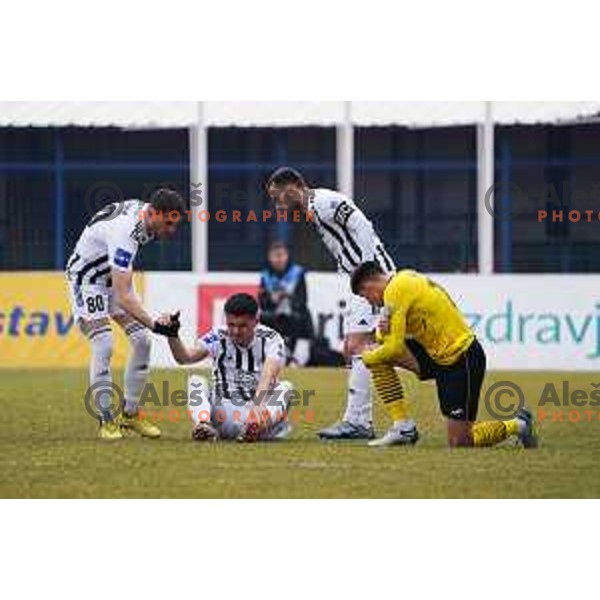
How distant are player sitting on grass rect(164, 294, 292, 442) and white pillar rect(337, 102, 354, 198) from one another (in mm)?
13032

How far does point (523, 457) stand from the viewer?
12.8 metres

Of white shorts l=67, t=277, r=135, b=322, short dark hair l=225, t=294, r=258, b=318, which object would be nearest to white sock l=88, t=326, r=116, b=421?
white shorts l=67, t=277, r=135, b=322

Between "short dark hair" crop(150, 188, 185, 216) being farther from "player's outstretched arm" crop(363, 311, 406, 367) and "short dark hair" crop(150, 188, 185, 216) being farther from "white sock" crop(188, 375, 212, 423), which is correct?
"player's outstretched arm" crop(363, 311, 406, 367)

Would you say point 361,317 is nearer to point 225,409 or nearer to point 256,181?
point 225,409

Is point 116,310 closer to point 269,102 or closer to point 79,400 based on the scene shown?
point 79,400

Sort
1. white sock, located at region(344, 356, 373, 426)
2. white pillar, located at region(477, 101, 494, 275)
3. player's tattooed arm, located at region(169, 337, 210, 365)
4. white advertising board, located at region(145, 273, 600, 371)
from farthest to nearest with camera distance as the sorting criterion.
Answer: white pillar, located at region(477, 101, 494, 275)
white advertising board, located at region(145, 273, 600, 371)
white sock, located at region(344, 356, 373, 426)
player's tattooed arm, located at region(169, 337, 210, 365)

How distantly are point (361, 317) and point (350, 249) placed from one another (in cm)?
52

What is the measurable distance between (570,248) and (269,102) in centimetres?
467

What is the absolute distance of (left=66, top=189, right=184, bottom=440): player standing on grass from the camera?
13.7 meters

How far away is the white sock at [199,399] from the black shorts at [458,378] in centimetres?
152

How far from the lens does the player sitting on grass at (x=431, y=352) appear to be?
12.8 meters

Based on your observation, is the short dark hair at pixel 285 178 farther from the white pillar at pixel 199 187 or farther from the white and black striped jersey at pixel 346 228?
the white pillar at pixel 199 187

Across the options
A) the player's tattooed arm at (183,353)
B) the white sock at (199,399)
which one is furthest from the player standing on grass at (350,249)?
the player's tattooed arm at (183,353)

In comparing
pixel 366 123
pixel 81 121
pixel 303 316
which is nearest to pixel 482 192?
pixel 366 123
